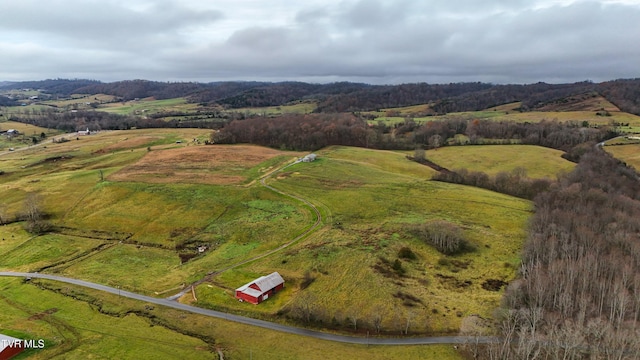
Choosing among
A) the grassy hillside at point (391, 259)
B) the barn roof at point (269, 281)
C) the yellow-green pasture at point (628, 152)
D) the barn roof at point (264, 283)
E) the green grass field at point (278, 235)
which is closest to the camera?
the grassy hillside at point (391, 259)

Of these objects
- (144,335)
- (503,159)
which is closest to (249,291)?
(144,335)

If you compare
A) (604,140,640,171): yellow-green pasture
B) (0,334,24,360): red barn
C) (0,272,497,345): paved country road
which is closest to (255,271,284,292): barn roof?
(0,272,497,345): paved country road

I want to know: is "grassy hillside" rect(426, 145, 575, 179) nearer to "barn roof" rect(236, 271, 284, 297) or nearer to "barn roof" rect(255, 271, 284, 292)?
"barn roof" rect(255, 271, 284, 292)

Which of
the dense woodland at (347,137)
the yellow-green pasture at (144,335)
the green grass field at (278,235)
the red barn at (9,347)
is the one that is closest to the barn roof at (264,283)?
the green grass field at (278,235)

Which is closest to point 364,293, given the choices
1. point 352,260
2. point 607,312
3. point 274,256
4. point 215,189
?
point 352,260

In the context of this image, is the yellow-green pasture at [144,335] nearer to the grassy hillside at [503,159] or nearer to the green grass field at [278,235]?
the green grass field at [278,235]

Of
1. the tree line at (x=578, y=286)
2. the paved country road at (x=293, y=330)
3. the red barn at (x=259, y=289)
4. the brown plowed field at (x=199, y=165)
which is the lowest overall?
the paved country road at (x=293, y=330)

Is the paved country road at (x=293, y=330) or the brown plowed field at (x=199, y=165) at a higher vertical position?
the brown plowed field at (x=199, y=165)

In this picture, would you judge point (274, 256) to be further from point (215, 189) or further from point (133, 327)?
point (215, 189)
